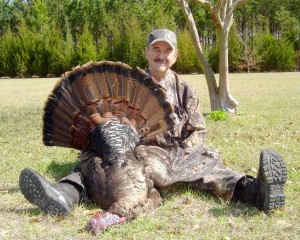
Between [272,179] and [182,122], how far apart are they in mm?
1333

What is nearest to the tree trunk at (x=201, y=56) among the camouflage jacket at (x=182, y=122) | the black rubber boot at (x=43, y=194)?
the camouflage jacket at (x=182, y=122)

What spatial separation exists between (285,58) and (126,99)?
93.2 ft

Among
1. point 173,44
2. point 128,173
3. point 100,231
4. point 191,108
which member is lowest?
point 100,231

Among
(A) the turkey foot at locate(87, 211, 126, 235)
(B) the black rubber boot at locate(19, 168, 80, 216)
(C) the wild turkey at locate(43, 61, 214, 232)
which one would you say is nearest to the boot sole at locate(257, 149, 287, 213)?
(C) the wild turkey at locate(43, 61, 214, 232)

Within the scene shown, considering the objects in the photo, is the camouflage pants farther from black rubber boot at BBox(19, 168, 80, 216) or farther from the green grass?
black rubber boot at BBox(19, 168, 80, 216)

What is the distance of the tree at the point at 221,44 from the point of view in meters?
9.09

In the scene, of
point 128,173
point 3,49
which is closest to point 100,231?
point 128,173

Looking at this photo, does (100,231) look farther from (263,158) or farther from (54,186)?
(263,158)

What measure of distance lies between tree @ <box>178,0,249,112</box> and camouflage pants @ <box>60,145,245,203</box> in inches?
210

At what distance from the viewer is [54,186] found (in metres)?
3.56

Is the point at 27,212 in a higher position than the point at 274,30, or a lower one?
lower

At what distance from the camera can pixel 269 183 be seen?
10.6 feet

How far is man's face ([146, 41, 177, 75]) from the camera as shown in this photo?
426cm

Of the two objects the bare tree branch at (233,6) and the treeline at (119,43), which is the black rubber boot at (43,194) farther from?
the treeline at (119,43)
